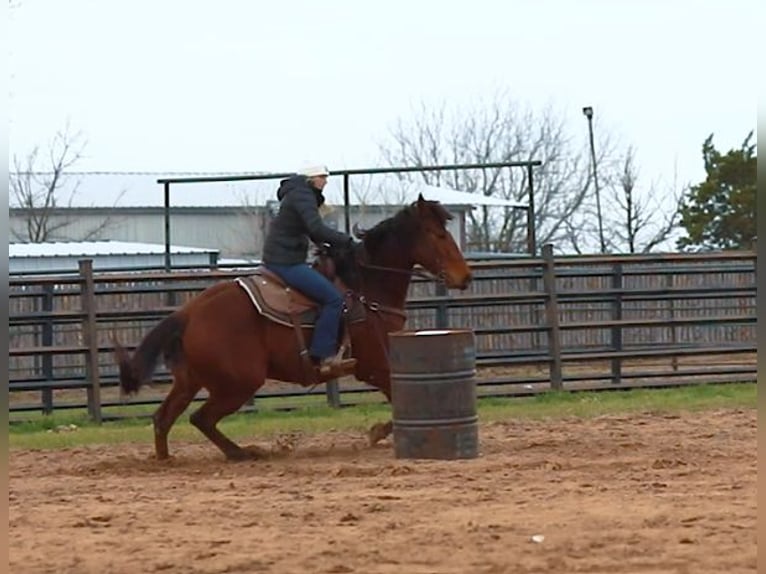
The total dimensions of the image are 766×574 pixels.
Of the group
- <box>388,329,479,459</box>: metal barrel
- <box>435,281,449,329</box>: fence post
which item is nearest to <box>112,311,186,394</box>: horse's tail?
<box>388,329,479,459</box>: metal barrel

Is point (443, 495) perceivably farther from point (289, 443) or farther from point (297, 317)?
point (289, 443)

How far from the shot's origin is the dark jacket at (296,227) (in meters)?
12.6

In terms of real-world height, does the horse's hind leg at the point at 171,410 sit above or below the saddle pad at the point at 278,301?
below

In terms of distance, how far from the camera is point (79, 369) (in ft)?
61.2

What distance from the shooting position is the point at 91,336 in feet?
58.1

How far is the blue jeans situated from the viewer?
12750 millimetres

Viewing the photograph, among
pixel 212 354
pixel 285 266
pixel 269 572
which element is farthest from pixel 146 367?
pixel 269 572

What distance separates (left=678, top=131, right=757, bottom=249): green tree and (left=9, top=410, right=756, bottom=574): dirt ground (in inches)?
1209

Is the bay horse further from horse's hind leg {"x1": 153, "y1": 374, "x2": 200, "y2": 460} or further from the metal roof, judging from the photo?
the metal roof

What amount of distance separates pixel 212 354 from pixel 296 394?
6113 mm

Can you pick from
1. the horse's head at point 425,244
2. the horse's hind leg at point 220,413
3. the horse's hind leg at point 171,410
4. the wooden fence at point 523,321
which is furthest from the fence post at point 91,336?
the horse's head at point 425,244

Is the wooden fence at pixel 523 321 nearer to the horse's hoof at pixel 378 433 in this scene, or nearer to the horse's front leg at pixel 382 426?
the horse's front leg at pixel 382 426

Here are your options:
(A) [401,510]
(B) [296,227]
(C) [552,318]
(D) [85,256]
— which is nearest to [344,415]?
(C) [552,318]

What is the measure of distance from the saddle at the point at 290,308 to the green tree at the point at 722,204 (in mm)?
31686
